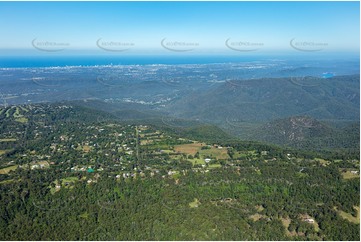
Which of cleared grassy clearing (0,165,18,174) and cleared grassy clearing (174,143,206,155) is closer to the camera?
cleared grassy clearing (0,165,18,174)

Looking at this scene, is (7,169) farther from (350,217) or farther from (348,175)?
(348,175)

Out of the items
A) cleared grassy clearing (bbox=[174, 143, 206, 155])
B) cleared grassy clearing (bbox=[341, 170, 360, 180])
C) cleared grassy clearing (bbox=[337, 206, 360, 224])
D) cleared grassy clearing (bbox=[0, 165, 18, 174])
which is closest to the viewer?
cleared grassy clearing (bbox=[337, 206, 360, 224])

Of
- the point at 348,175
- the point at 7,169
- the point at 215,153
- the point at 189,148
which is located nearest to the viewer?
the point at 348,175

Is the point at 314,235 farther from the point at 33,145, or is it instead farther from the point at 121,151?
the point at 33,145

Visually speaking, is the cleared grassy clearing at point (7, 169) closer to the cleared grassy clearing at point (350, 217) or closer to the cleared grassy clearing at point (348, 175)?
the cleared grassy clearing at point (350, 217)

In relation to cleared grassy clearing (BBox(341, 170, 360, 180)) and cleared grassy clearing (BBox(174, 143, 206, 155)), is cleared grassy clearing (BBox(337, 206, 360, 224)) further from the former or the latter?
cleared grassy clearing (BBox(174, 143, 206, 155))

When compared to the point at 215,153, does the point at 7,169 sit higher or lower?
higher

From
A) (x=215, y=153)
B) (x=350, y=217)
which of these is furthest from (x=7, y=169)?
Answer: (x=350, y=217)

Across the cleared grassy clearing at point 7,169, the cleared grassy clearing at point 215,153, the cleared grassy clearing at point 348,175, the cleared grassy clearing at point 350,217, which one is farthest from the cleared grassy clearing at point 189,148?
the cleared grassy clearing at point 7,169

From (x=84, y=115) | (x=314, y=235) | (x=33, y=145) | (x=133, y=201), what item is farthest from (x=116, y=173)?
(x=84, y=115)

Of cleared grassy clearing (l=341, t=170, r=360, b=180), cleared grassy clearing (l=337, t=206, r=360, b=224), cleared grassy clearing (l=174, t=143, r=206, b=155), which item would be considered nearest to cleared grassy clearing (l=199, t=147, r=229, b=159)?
cleared grassy clearing (l=174, t=143, r=206, b=155)

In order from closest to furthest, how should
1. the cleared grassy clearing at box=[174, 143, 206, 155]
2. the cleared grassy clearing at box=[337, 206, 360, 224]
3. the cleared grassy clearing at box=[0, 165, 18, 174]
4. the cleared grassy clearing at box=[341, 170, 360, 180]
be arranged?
the cleared grassy clearing at box=[337, 206, 360, 224] < the cleared grassy clearing at box=[0, 165, 18, 174] < the cleared grassy clearing at box=[341, 170, 360, 180] < the cleared grassy clearing at box=[174, 143, 206, 155]
